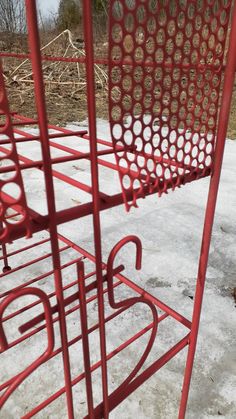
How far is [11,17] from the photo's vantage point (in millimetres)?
8562

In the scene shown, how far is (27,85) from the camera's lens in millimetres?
6262

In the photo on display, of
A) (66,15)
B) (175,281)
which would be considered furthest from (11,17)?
(175,281)

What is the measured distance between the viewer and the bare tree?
846cm

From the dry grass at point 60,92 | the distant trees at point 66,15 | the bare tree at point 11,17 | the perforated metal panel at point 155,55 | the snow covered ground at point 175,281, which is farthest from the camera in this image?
the distant trees at point 66,15

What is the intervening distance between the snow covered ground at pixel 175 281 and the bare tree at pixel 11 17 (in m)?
6.65

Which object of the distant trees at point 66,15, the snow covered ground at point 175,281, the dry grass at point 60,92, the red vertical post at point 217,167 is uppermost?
the distant trees at point 66,15

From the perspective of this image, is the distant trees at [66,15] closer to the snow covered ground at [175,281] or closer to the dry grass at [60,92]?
the dry grass at [60,92]

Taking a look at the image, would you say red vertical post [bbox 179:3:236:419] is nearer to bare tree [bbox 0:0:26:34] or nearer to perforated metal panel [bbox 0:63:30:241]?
perforated metal panel [bbox 0:63:30:241]

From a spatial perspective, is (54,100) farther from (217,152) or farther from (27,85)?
(217,152)

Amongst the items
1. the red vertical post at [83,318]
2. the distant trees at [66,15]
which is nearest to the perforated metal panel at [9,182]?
the red vertical post at [83,318]

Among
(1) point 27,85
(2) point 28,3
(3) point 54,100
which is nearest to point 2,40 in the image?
(1) point 27,85

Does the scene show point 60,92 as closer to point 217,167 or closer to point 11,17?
point 11,17

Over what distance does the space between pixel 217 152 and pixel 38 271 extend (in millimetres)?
1446

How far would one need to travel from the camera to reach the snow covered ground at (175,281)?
1.35 m
